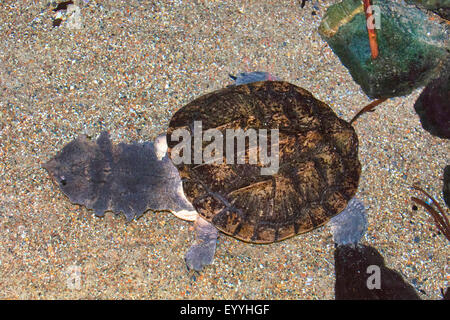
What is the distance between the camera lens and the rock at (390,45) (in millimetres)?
3656

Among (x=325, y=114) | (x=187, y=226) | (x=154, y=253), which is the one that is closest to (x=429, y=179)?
(x=325, y=114)

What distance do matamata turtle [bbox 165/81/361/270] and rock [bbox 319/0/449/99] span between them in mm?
850

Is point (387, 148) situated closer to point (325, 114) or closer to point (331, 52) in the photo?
point (325, 114)

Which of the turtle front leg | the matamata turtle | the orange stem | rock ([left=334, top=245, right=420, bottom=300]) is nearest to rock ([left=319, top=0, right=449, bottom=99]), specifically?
the orange stem

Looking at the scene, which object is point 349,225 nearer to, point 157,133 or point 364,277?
point 364,277

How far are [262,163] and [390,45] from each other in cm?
200

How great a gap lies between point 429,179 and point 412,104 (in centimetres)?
86

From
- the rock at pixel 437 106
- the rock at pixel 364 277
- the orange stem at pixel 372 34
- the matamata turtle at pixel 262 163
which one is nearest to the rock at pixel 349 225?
the rock at pixel 364 277

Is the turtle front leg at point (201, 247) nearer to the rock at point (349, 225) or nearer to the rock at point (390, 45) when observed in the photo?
the rock at point (349, 225)

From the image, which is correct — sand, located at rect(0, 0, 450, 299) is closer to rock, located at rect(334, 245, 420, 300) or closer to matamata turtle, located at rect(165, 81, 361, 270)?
rock, located at rect(334, 245, 420, 300)

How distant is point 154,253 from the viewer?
346 centimetres

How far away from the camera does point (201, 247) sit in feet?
11.2

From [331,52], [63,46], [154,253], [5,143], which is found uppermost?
[331,52]

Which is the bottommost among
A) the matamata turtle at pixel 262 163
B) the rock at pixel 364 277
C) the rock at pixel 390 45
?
the rock at pixel 364 277
